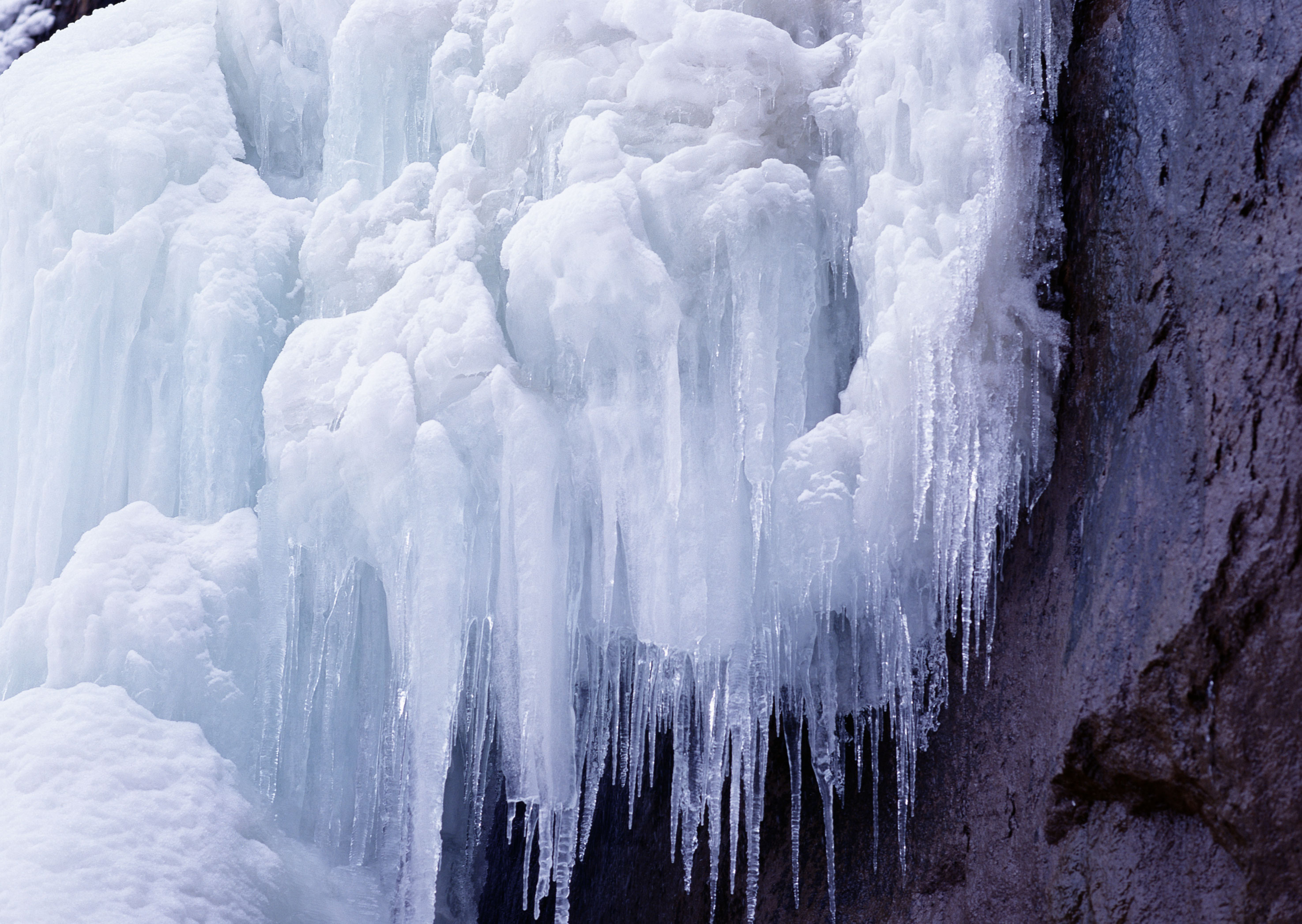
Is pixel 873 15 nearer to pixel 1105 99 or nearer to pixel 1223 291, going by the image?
pixel 1105 99

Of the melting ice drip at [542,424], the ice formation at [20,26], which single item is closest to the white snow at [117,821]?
the melting ice drip at [542,424]

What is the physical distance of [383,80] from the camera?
14.3ft

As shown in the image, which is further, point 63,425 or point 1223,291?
point 63,425

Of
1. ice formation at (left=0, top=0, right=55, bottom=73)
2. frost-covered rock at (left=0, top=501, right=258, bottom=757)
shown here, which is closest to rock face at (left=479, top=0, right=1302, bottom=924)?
frost-covered rock at (left=0, top=501, right=258, bottom=757)

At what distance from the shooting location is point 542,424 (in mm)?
3617

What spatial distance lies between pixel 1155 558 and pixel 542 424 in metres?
1.81

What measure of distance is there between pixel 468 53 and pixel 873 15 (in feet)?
4.91

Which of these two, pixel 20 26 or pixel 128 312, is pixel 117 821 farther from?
pixel 20 26

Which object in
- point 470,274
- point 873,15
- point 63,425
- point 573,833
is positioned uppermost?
point 873,15

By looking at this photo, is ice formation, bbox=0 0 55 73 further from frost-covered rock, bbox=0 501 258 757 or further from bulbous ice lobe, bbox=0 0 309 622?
Answer: frost-covered rock, bbox=0 501 258 757

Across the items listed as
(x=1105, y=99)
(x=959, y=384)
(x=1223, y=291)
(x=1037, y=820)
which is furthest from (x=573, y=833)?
(x=1105, y=99)

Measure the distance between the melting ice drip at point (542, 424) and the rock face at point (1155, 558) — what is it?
15 centimetres

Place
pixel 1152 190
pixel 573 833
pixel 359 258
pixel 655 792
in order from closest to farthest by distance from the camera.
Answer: pixel 1152 190, pixel 573 833, pixel 359 258, pixel 655 792

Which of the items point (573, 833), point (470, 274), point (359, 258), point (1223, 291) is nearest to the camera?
point (1223, 291)
